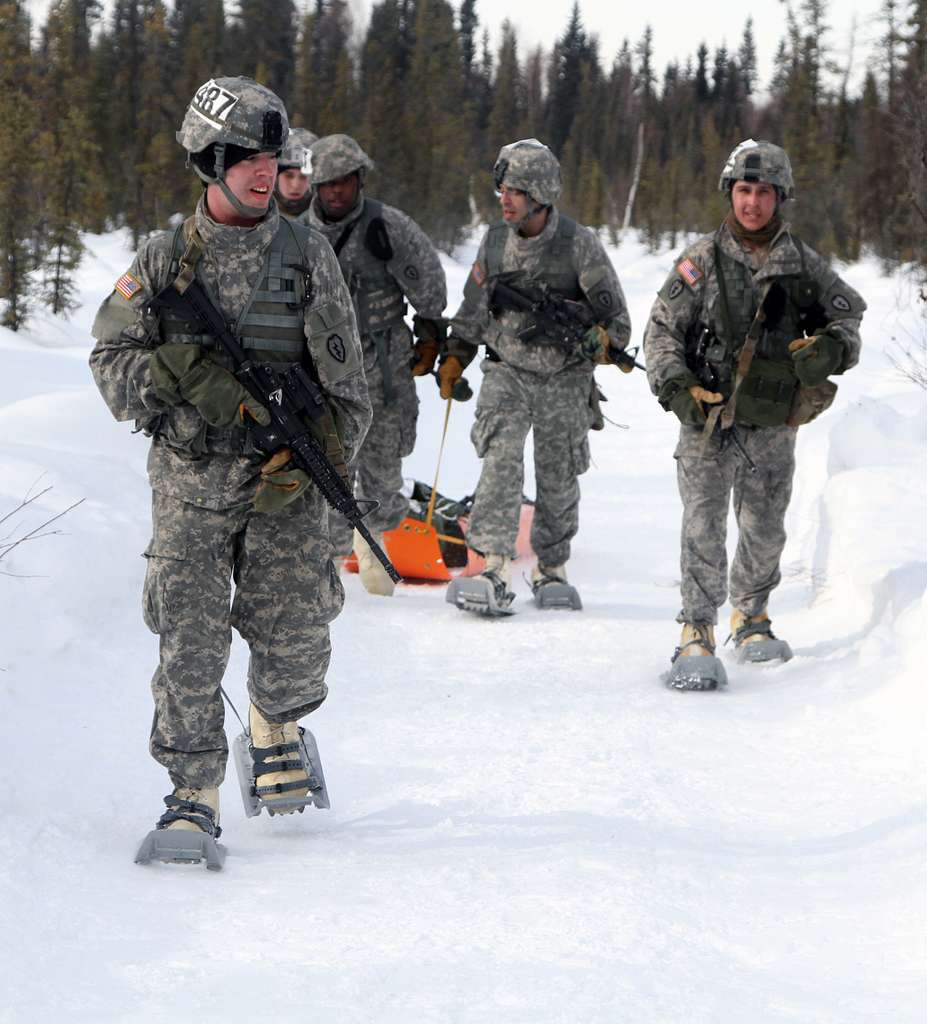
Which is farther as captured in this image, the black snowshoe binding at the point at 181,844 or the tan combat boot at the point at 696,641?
the tan combat boot at the point at 696,641

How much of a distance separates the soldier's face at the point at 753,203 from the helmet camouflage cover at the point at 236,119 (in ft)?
8.06

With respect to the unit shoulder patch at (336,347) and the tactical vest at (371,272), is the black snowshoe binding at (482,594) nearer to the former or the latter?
the tactical vest at (371,272)

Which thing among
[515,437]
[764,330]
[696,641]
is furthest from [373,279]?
[696,641]

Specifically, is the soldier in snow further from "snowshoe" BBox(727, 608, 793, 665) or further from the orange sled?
"snowshoe" BBox(727, 608, 793, 665)

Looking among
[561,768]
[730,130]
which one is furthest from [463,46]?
[561,768]

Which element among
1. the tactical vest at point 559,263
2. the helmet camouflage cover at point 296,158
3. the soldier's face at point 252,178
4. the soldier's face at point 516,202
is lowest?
the tactical vest at point 559,263

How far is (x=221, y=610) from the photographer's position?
358cm

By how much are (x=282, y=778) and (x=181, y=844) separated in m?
0.48

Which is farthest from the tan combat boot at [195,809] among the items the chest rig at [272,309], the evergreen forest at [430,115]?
the evergreen forest at [430,115]

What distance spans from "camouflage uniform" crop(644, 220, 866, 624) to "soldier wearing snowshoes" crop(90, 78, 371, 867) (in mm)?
2198

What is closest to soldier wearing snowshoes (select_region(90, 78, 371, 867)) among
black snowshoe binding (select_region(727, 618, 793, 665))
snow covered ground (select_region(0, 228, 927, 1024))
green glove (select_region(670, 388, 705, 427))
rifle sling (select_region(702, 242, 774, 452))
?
snow covered ground (select_region(0, 228, 927, 1024))

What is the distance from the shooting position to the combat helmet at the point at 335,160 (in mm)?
6355

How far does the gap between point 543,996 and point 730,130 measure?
2577 inches

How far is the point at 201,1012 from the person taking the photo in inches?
97.3
